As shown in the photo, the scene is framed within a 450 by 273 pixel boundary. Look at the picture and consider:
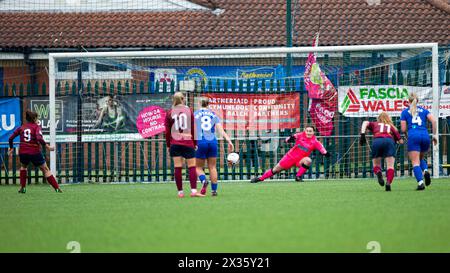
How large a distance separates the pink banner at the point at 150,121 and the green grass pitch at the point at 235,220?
4.00 metres

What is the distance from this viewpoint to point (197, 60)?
2873 centimetres

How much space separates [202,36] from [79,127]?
10.7 metres

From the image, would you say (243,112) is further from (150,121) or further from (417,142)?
(417,142)

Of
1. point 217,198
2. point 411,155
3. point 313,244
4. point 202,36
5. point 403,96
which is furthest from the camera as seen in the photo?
point 202,36

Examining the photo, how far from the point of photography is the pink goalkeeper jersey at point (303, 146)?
22.0 metres

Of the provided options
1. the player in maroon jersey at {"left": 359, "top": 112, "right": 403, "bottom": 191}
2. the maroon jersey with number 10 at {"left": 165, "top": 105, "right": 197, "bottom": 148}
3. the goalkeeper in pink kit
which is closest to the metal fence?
the goalkeeper in pink kit

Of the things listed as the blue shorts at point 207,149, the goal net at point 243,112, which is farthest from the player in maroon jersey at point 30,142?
the blue shorts at point 207,149

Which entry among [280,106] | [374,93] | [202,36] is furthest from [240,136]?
[202,36]

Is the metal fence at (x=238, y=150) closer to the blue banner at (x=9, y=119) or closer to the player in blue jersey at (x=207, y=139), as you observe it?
the blue banner at (x=9, y=119)

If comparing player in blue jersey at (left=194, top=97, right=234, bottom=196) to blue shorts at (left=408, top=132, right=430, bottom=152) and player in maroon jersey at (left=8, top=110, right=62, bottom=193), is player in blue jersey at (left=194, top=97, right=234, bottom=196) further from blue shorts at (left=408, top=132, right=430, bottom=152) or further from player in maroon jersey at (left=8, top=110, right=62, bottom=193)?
player in maroon jersey at (left=8, top=110, right=62, bottom=193)

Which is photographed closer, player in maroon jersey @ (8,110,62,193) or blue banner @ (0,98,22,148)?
player in maroon jersey @ (8,110,62,193)

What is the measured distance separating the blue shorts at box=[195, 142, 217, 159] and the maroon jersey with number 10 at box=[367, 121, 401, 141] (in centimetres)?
310

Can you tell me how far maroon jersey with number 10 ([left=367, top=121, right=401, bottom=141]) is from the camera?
1838 cm
